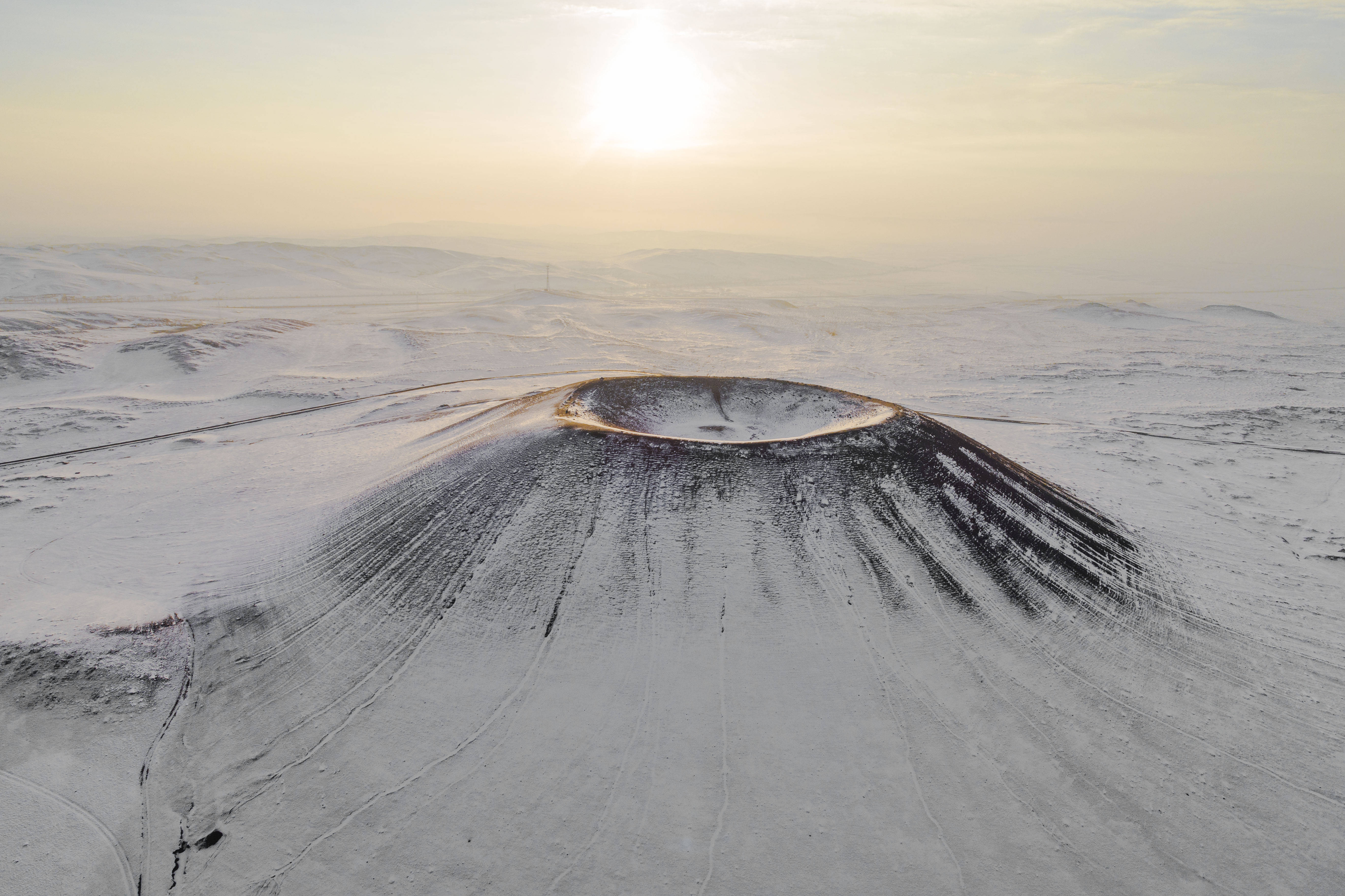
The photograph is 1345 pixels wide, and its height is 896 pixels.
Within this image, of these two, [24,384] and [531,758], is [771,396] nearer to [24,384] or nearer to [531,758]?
[531,758]

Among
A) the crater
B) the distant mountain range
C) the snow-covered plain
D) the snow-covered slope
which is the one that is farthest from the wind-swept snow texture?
the snow-covered slope

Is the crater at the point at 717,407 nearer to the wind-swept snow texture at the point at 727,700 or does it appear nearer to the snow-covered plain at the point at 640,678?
the snow-covered plain at the point at 640,678

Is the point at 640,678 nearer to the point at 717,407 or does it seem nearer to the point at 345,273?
the point at 717,407

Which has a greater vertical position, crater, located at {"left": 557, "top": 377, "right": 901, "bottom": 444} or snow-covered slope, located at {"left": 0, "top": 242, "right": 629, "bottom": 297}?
snow-covered slope, located at {"left": 0, "top": 242, "right": 629, "bottom": 297}

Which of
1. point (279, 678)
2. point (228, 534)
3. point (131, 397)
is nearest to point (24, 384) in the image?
point (131, 397)

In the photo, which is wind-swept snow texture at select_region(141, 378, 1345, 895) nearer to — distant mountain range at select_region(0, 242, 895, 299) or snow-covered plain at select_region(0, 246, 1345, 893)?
snow-covered plain at select_region(0, 246, 1345, 893)
